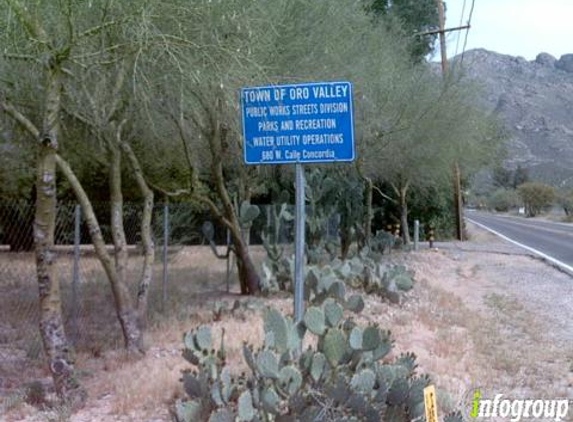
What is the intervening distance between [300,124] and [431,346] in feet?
12.9

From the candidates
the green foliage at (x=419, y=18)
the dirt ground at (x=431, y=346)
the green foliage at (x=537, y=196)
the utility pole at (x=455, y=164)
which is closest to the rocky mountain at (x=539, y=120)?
the green foliage at (x=537, y=196)

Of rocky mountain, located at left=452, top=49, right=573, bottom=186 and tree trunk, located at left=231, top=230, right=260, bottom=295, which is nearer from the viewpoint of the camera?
tree trunk, located at left=231, top=230, right=260, bottom=295

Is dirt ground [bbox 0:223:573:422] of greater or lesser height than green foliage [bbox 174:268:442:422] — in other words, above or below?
below

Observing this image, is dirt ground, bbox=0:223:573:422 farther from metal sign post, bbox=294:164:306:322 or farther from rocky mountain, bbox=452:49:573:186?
rocky mountain, bbox=452:49:573:186

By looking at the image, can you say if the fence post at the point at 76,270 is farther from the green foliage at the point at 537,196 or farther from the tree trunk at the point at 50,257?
the green foliage at the point at 537,196

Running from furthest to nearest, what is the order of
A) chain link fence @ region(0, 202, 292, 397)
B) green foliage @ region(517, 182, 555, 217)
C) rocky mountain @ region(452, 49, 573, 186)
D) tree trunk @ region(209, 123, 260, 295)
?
1. rocky mountain @ region(452, 49, 573, 186)
2. green foliage @ region(517, 182, 555, 217)
3. tree trunk @ region(209, 123, 260, 295)
4. chain link fence @ region(0, 202, 292, 397)

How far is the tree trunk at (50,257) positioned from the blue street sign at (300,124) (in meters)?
1.65

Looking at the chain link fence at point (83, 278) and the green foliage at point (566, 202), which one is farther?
the green foliage at point (566, 202)

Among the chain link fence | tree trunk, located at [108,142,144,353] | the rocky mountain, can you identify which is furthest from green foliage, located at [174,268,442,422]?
the rocky mountain

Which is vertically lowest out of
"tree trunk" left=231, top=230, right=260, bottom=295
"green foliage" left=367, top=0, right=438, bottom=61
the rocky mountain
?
"tree trunk" left=231, top=230, right=260, bottom=295

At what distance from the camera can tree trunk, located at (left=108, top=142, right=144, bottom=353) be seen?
329 inches

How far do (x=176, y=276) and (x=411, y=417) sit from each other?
33.5 ft

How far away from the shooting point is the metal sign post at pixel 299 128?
618 cm

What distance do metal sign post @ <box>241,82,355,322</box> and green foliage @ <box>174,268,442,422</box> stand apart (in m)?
0.51
